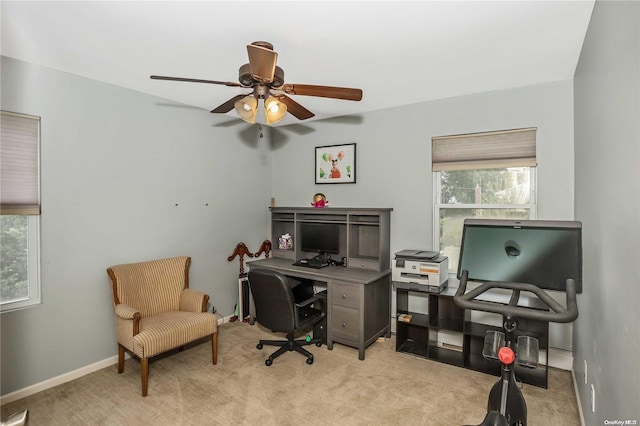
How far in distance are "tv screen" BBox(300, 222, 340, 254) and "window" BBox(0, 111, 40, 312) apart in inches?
102

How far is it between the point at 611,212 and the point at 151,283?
3.52 metres

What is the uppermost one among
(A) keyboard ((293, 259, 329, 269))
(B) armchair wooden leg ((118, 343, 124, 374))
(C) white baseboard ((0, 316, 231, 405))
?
(A) keyboard ((293, 259, 329, 269))

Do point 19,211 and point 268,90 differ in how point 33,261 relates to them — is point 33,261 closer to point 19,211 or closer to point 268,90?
point 19,211

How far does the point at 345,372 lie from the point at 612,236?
2.25m

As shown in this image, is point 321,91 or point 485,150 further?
point 485,150

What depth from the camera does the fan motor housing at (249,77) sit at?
6.78 ft

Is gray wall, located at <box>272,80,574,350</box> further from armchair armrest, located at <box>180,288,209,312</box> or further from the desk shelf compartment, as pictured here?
armchair armrest, located at <box>180,288,209,312</box>

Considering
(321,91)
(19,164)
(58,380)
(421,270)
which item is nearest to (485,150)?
(421,270)

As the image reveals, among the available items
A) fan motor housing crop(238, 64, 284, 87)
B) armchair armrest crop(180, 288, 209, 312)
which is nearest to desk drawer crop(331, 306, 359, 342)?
armchair armrest crop(180, 288, 209, 312)

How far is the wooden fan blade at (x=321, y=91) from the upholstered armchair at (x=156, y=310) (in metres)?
2.16

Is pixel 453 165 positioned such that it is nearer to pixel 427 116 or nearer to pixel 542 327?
Result: pixel 427 116

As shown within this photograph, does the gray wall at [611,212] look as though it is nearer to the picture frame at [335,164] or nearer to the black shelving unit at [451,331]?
the black shelving unit at [451,331]

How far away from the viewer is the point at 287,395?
2580 mm

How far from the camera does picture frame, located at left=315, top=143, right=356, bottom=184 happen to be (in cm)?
413
